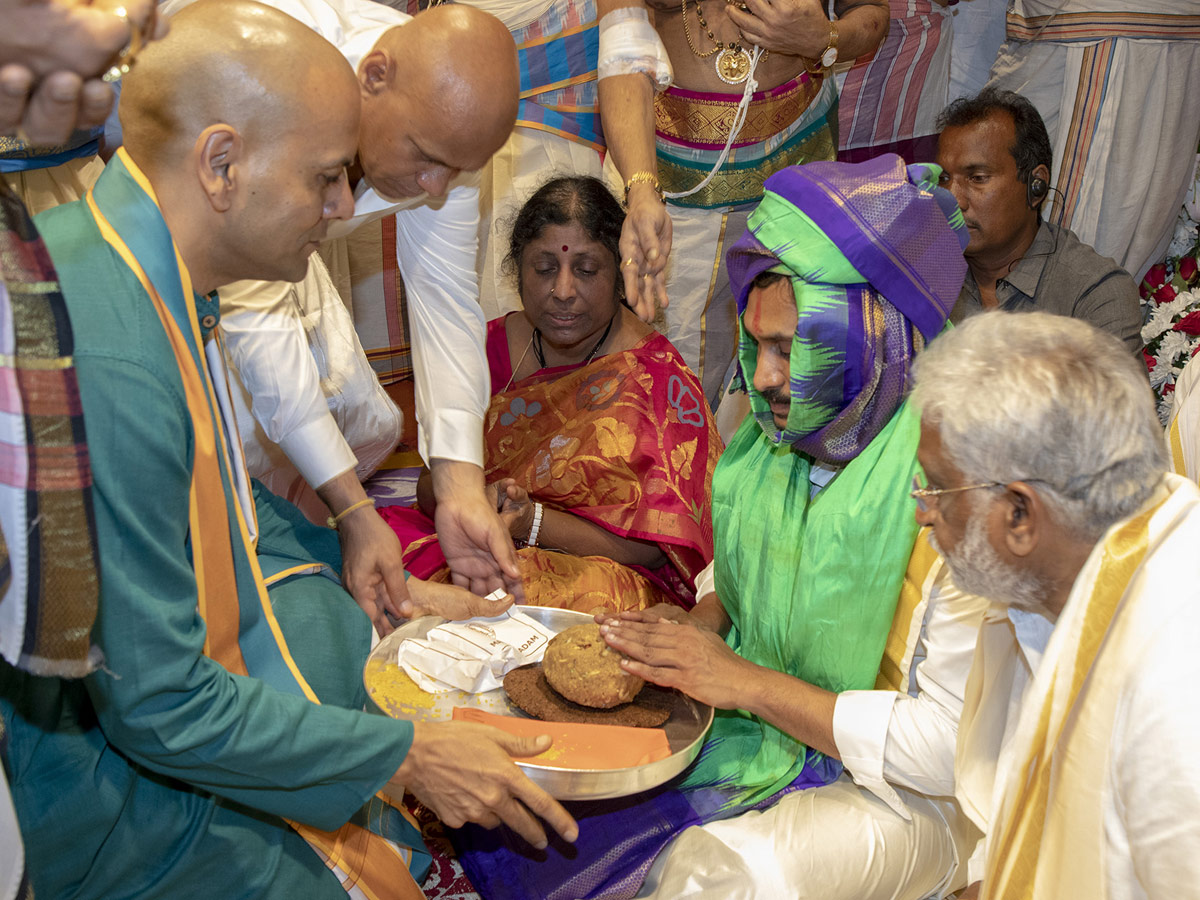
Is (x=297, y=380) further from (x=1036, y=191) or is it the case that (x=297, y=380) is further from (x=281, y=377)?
(x=1036, y=191)

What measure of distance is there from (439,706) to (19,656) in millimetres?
896

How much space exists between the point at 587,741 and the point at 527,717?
0.16 m

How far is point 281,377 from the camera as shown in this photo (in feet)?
8.64

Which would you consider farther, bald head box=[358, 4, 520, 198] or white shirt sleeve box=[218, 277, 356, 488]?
white shirt sleeve box=[218, 277, 356, 488]

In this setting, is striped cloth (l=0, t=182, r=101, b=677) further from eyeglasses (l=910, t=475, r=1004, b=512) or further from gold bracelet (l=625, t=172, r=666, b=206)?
gold bracelet (l=625, t=172, r=666, b=206)

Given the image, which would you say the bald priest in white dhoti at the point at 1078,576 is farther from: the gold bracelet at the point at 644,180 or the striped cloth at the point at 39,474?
the gold bracelet at the point at 644,180

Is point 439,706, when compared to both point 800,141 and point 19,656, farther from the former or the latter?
point 800,141

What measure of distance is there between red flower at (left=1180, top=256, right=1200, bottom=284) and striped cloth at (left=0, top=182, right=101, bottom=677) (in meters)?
4.29

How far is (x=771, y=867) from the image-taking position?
213 centimetres

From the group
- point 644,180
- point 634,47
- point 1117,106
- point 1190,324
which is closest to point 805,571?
point 644,180

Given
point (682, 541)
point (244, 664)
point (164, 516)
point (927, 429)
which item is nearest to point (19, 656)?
point (164, 516)

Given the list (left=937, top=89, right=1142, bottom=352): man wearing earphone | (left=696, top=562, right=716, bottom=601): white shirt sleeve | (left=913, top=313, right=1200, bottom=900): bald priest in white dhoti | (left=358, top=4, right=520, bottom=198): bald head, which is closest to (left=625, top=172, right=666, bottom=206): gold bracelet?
(left=358, top=4, right=520, bottom=198): bald head

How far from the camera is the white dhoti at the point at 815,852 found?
2129mm

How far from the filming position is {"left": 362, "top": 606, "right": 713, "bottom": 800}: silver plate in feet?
6.08
